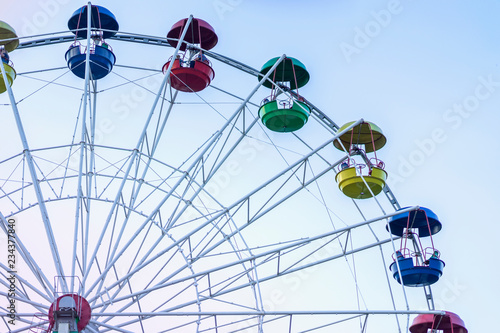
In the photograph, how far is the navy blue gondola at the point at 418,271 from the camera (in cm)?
2281

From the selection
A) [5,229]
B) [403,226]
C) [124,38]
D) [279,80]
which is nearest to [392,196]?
[403,226]

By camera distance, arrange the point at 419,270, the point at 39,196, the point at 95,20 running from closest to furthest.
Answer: the point at 39,196 < the point at 419,270 < the point at 95,20

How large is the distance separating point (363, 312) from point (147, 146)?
6966 mm

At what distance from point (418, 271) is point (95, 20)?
1048 centimetres

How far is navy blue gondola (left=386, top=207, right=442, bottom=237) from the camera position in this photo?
23.2m

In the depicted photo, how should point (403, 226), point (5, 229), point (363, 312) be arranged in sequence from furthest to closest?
point (403, 226), point (5, 229), point (363, 312)

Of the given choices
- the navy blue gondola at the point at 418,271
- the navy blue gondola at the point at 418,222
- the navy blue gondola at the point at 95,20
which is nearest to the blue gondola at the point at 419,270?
the navy blue gondola at the point at 418,271

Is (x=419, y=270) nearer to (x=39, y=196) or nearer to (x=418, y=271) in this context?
(x=418, y=271)

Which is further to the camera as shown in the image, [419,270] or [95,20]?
[95,20]

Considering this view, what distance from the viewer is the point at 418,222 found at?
78.6ft

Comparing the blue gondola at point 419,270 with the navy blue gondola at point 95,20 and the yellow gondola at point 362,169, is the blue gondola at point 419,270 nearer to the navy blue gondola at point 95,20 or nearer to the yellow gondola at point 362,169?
the yellow gondola at point 362,169

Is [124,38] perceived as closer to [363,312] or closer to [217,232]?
[217,232]

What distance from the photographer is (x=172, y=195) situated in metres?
23.1

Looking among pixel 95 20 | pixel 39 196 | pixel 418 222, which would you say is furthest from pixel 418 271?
pixel 95 20
